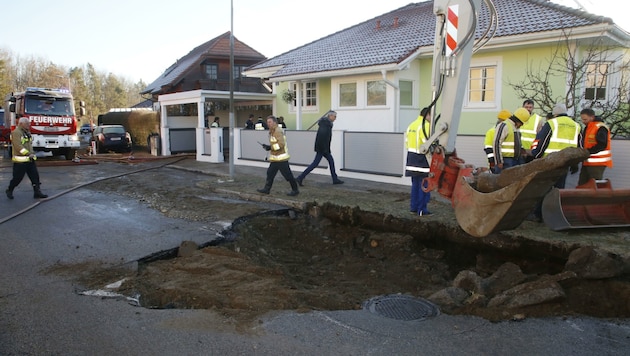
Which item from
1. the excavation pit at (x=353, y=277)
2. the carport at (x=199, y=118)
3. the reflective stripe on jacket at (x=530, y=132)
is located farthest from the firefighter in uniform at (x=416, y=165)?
the carport at (x=199, y=118)

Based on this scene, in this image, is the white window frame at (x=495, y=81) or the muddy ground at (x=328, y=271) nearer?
the muddy ground at (x=328, y=271)

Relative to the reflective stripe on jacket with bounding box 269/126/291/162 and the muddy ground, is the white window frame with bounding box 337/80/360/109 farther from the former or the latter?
the muddy ground

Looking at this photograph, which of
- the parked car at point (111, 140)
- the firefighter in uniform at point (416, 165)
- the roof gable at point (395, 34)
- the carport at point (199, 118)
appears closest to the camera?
the firefighter in uniform at point (416, 165)

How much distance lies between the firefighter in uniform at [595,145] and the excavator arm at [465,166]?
2.68 meters

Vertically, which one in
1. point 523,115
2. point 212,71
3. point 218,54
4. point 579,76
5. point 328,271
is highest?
point 218,54

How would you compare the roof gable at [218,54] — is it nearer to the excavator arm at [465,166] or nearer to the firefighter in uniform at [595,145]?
the excavator arm at [465,166]

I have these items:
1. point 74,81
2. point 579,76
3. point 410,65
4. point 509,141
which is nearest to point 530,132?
point 509,141

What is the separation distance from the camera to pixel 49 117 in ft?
68.1

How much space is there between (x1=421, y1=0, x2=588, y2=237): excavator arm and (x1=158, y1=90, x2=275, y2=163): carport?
13658 mm

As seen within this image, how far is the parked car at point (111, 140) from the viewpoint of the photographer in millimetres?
26172

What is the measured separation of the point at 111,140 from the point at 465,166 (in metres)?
24.3

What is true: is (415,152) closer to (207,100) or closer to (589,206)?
(589,206)

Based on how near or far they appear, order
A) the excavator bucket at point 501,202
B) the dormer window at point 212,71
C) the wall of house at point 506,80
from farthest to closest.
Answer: the dormer window at point 212,71
the wall of house at point 506,80
the excavator bucket at point 501,202

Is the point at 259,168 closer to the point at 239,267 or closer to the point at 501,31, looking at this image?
the point at 501,31
